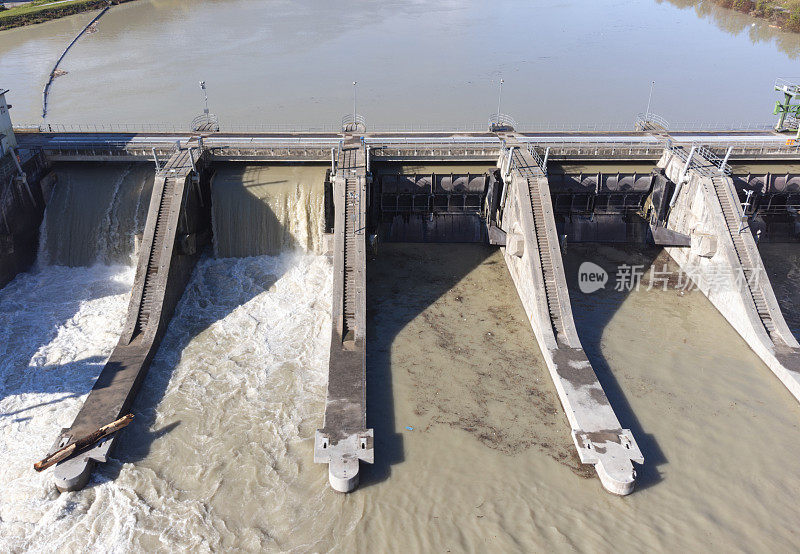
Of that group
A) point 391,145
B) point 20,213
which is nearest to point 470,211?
point 391,145

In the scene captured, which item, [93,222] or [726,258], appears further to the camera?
[93,222]

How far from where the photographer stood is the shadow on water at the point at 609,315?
1555cm

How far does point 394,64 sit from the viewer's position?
48.1 metres

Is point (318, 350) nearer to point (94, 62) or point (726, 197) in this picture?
point (726, 197)

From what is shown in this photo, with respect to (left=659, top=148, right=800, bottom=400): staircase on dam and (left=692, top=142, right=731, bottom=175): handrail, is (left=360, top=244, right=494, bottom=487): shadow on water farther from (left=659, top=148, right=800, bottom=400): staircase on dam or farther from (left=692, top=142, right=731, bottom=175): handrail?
(left=692, top=142, right=731, bottom=175): handrail

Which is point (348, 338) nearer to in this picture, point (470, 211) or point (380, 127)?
point (470, 211)

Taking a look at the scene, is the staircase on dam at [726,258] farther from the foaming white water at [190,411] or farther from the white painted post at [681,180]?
the foaming white water at [190,411]

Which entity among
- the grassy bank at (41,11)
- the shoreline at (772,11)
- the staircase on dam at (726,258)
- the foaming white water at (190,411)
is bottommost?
the foaming white water at (190,411)

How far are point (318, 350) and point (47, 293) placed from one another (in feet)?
40.1

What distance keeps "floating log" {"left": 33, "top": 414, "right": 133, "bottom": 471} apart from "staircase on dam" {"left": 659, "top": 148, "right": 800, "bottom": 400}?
21.4 meters

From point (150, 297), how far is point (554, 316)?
50.3 feet

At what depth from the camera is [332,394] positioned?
→ 16.6 m

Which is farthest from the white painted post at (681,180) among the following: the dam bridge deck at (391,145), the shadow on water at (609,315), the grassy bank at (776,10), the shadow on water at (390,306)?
the grassy bank at (776,10)

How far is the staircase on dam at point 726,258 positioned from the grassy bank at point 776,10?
52.9m
